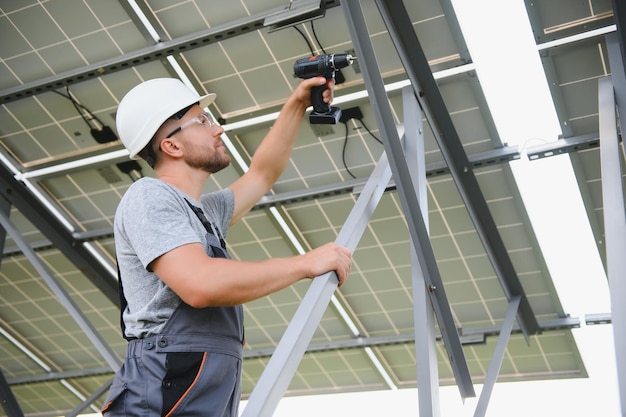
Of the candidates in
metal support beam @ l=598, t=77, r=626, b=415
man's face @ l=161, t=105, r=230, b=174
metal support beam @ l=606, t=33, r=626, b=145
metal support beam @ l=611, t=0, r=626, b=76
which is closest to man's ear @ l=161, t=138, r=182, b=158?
man's face @ l=161, t=105, r=230, b=174

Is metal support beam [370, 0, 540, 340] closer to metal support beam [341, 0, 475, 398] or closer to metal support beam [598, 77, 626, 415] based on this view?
metal support beam [598, 77, 626, 415]

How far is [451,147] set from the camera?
659 centimetres

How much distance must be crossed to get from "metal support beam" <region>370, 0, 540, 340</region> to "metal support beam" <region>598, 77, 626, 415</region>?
47.7 inches

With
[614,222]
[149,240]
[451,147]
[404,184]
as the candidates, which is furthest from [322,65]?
[451,147]

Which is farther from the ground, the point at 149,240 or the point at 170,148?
the point at 170,148

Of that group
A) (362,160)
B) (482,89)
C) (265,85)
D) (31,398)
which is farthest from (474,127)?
(31,398)

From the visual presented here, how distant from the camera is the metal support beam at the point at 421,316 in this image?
4.27 metres

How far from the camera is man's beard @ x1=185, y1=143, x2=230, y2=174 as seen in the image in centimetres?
314

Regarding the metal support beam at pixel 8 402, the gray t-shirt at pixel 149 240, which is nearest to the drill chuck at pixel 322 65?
the gray t-shirt at pixel 149 240

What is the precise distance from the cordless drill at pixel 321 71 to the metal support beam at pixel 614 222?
6.24 ft

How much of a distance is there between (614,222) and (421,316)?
1.29 meters

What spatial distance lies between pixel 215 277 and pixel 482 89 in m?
4.50

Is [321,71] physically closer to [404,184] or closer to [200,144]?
[200,144]

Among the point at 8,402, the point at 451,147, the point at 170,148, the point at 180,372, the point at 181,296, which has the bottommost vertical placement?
the point at 180,372
